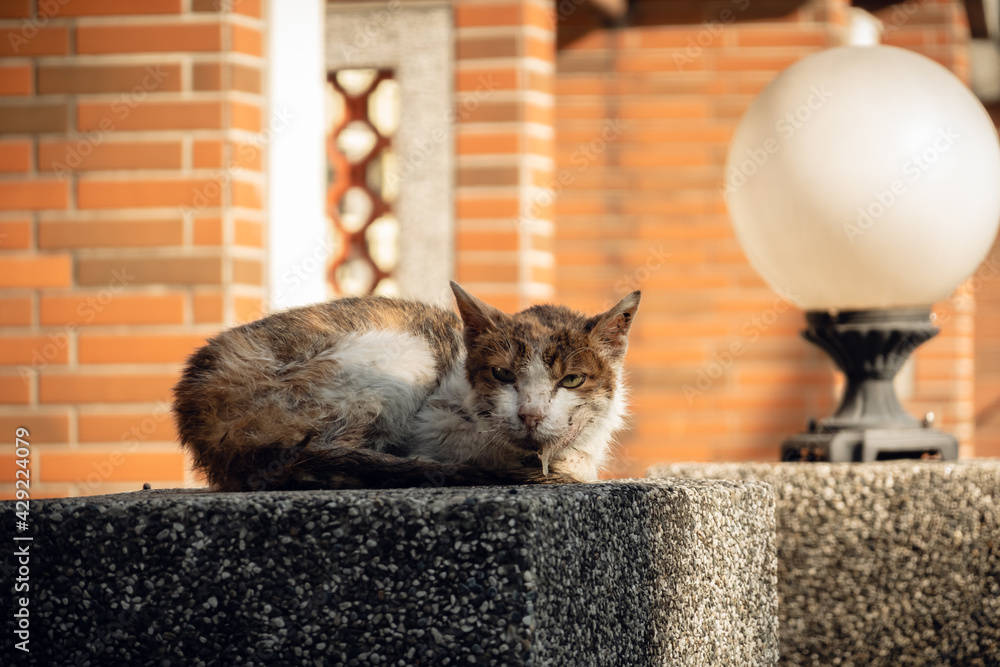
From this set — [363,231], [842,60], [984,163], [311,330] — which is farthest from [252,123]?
[984,163]

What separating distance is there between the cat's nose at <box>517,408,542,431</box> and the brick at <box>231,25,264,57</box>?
1608 mm

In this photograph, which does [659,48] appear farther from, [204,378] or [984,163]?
[204,378]

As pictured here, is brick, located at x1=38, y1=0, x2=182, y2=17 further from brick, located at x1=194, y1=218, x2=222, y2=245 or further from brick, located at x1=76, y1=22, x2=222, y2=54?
brick, located at x1=194, y1=218, x2=222, y2=245

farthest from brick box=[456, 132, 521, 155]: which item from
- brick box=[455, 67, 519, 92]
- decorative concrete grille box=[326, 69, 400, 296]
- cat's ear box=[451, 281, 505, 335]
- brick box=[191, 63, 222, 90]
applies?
cat's ear box=[451, 281, 505, 335]

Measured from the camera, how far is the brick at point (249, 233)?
2.82 meters

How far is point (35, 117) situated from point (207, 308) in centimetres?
76

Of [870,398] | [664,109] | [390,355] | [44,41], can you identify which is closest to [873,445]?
[870,398]

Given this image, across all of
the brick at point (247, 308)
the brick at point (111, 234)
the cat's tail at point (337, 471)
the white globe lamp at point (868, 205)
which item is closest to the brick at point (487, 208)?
the white globe lamp at point (868, 205)

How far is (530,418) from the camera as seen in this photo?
72.3 inches

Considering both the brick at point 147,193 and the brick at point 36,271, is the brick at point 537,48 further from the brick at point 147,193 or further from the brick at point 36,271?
the brick at point 36,271

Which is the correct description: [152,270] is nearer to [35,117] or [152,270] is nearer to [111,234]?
[111,234]

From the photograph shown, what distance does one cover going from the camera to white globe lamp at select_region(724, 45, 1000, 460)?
296 cm

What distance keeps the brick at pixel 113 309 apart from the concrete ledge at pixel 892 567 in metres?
1.80

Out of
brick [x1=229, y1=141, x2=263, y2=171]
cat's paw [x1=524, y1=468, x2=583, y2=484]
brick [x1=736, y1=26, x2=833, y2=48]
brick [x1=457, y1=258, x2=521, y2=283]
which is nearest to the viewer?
cat's paw [x1=524, y1=468, x2=583, y2=484]
